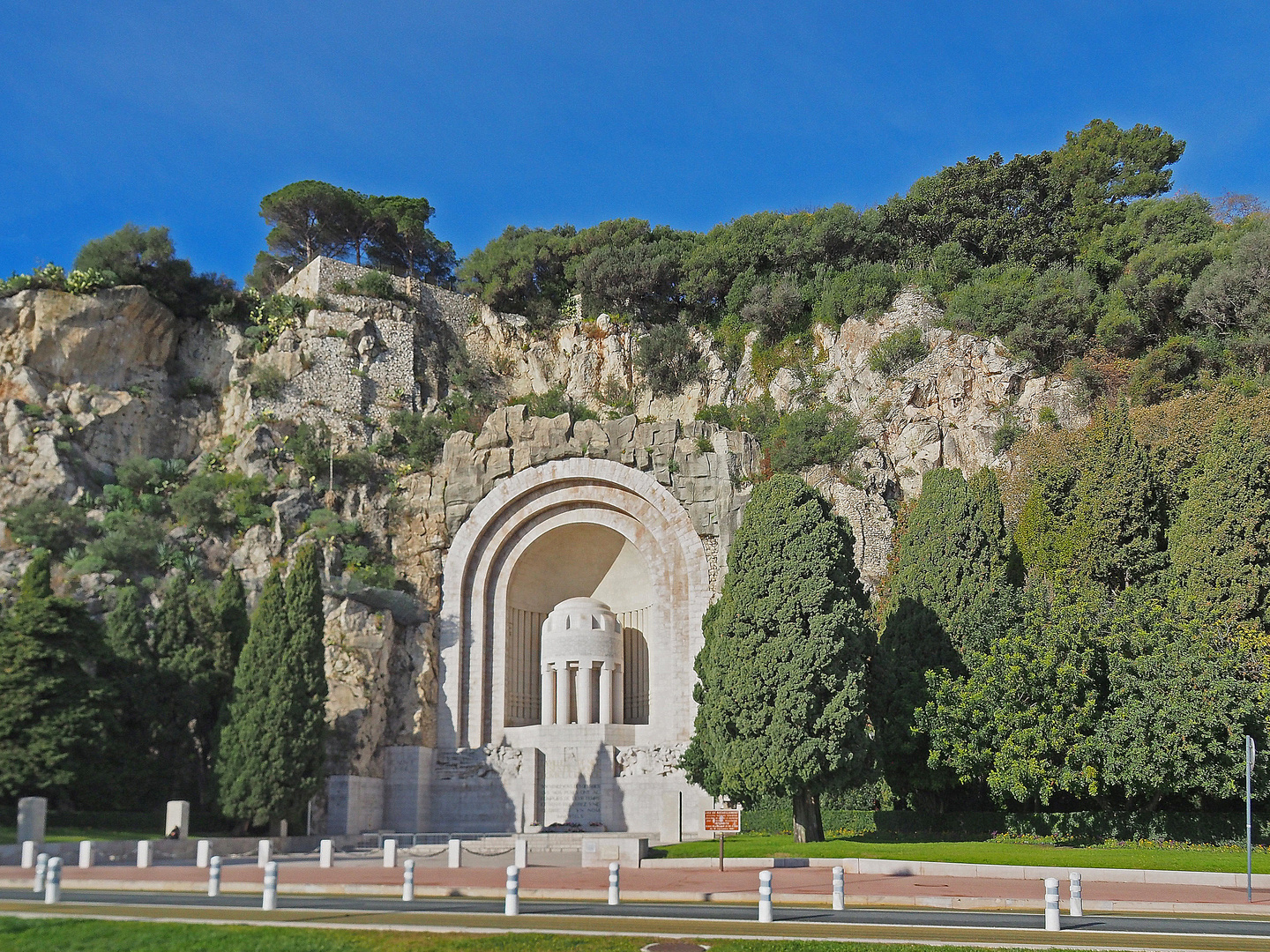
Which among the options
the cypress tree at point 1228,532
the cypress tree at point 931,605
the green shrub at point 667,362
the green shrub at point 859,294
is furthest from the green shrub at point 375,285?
the cypress tree at point 1228,532

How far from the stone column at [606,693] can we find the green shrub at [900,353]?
15722 millimetres

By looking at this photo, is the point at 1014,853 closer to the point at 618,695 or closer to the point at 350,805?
the point at 618,695

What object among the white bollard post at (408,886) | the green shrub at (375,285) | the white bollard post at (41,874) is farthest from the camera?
the green shrub at (375,285)

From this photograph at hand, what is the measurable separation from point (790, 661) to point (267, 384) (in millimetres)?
24602

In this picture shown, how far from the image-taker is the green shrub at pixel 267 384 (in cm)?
4188

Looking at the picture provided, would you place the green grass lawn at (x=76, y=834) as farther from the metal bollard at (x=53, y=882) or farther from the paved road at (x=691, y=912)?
the metal bollard at (x=53, y=882)

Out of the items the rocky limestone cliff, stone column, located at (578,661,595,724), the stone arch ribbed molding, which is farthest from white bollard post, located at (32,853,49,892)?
stone column, located at (578,661,595,724)

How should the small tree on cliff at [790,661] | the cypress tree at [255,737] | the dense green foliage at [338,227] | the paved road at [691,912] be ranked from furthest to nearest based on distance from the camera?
1. the dense green foliage at [338,227]
2. the cypress tree at [255,737]
3. the small tree on cliff at [790,661]
4. the paved road at [691,912]

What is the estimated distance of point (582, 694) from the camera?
34.5 metres

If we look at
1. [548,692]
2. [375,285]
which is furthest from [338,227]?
[548,692]

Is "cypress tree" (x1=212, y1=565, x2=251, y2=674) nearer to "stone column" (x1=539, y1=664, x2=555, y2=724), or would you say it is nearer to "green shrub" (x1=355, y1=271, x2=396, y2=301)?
"stone column" (x1=539, y1=664, x2=555, y2=724)

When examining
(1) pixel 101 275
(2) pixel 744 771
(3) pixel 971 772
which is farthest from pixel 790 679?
(1) pixel 101 275

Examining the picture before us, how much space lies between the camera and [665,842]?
3094 cm

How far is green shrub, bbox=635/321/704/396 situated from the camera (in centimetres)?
4647
